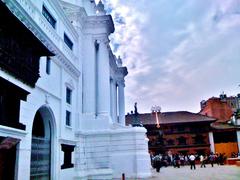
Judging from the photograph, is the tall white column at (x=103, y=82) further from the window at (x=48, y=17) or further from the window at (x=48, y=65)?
the window at (x=48, y=65)

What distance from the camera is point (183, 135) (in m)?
54.2

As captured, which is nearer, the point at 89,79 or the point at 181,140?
the point at 89,79

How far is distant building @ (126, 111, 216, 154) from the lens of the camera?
53562mm

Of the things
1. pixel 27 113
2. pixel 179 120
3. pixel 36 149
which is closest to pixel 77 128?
pixel 36 149

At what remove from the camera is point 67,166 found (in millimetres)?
18938

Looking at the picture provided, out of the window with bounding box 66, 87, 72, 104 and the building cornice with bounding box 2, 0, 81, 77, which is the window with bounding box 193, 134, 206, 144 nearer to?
the building cornice with bounding box 2, 0, 81, 77

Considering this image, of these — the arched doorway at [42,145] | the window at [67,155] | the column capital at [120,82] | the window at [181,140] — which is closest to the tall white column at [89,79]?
the window at [67,155]

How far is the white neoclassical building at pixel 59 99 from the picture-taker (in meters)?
11.7

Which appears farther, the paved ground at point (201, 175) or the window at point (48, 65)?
the paved ground at point (201, 175)

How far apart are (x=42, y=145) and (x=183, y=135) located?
41.5 metres

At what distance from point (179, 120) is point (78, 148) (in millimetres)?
36330

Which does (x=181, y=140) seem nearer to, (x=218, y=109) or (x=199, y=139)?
(x=199, y=139)

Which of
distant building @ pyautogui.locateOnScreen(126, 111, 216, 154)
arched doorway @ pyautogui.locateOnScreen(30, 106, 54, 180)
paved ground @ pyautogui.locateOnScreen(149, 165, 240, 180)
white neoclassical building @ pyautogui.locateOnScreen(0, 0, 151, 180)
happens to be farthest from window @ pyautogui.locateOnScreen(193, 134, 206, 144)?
arched doorway @ pyautogui.locateOnScreen(30, 106, 54, 180)

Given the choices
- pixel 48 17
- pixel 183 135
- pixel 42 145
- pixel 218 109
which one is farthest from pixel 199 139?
pixel 48 17
